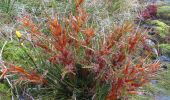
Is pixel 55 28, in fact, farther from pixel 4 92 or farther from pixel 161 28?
pixel 161 28

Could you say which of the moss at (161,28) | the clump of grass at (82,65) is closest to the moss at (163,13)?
the moss at (161,28)

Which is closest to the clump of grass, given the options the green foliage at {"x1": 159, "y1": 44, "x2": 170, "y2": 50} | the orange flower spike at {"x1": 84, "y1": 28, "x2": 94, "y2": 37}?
the orange flower spike at {"x1": 84, "y1": 28, "x2": 94, "y2": 37}

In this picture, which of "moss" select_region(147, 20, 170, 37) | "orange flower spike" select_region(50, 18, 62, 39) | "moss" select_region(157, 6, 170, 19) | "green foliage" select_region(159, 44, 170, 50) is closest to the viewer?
"orange flower spike" select_region(50, 18, 62, 39)

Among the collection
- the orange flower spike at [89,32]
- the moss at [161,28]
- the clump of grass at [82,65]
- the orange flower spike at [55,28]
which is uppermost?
the orange flower spike at [55,28]

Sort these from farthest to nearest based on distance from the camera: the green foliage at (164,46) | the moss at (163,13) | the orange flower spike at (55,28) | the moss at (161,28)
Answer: the moss at (163,13)
the moss at (161,28)
the green foliage at (164,46)
the orange flower spike at (55,28)

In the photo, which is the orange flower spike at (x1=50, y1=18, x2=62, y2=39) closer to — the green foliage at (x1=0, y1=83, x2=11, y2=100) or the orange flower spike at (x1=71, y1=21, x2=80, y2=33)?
the orange flower spike at (x1=71, y1=21, x2=80, y2=33)

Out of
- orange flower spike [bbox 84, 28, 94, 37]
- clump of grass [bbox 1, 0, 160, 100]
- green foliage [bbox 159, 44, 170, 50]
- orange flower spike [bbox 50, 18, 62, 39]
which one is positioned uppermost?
orange flower spike [bbox 50, 18, 62, 39]

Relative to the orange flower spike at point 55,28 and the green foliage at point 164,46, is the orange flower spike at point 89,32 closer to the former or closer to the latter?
the orange flower spike at point 55,28

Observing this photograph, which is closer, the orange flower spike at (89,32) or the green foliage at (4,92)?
the orange flower spike at (89,32)

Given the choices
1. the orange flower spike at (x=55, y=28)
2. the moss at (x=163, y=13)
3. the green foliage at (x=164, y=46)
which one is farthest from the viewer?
the moss at (x=163, y=13)

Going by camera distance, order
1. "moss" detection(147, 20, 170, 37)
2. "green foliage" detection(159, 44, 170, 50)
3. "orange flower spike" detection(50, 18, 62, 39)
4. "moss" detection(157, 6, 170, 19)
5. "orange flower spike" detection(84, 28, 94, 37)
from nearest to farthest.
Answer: "orange flower spike" detection(50, 18, 62, 39)
"orange flower spike" detection(84, 28, 94, 37)
"green foliage" detection(159, 44, 170, 50)
"moss" detection(147, 20, 170, 37)
"moss" detection(157, 6, 170, 19)

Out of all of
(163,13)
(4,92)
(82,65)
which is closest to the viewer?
(82,65)

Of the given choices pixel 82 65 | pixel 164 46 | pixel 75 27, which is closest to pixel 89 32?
Result: pixel 75 27

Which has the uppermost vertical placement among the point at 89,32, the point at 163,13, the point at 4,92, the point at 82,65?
the point at 89,32
